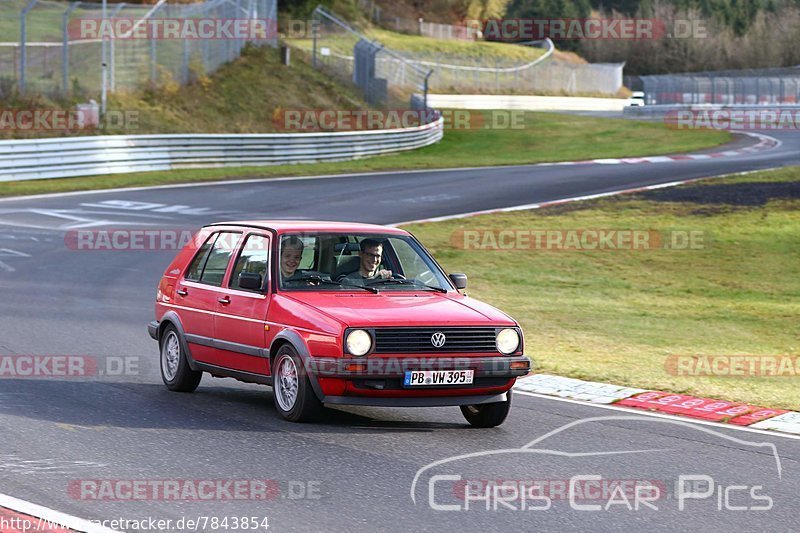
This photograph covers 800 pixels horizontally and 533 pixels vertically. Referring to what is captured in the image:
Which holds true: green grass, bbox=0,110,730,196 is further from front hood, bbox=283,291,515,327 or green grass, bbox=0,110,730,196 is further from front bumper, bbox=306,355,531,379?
front bumper, bbox=306,355,531,379

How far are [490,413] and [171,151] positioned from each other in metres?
28.1

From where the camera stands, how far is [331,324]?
8.49 meters

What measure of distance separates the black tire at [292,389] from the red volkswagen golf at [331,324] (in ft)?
0.03

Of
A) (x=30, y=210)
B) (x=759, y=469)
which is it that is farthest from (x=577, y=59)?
(x=759, y=469)

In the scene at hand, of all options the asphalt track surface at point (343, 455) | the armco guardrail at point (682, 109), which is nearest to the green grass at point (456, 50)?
the armco guardrail at point (682, 109)

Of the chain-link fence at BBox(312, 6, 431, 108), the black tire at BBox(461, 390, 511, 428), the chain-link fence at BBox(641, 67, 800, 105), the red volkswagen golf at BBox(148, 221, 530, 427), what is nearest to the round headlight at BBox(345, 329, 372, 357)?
the red volkswagen golf at BBox(148, 221, 530, 427)

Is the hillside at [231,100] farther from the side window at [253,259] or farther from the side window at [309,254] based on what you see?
the side window at [309,254]

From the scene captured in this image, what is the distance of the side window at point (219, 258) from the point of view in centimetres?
1019

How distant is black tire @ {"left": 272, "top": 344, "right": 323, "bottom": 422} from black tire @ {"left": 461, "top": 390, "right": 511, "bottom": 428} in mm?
1192

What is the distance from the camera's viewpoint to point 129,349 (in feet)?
40.4

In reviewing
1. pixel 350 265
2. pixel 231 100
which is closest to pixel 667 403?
pixel 350 265

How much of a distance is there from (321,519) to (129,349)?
6452 mm

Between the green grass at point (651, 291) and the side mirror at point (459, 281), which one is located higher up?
the side mirror at point (459, 281)

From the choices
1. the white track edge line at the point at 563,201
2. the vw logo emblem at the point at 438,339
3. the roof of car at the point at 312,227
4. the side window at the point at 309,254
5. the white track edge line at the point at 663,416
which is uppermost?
the roof of car at the point at 312,227
